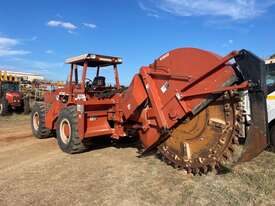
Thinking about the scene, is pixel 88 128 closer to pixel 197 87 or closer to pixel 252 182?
pixel 197 87

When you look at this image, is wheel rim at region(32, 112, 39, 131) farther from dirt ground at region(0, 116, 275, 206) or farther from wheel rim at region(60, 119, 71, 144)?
dirt ground at region(0, 116, 275, 206)

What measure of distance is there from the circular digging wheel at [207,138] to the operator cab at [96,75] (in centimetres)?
262

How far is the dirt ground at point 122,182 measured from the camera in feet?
13.7

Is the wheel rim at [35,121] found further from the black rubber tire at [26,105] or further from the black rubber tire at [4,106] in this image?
the black rubber tire at [4,106]

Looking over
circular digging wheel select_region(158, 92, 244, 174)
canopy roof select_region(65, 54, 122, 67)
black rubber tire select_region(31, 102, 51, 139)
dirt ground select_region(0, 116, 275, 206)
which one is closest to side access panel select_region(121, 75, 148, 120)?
circular digging wheel select_region(158, 92, 244, 174)

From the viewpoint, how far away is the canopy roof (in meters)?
7.41

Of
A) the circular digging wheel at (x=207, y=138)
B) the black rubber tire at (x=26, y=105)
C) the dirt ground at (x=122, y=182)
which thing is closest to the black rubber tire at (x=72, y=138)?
the dirt ground at (x=122, y=182)

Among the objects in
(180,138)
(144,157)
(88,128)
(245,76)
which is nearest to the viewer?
(245,76)

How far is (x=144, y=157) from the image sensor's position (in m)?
6.38

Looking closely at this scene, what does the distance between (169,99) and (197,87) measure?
0.53m

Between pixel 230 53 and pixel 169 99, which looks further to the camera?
pixel 169 99

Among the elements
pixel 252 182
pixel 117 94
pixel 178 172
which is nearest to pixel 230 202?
pixel 252 182

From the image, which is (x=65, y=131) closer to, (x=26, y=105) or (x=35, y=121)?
(x=35, y=121)

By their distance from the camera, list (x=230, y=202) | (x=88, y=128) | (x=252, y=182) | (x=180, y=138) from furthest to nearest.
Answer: (x=88, y=128)
(x=180, y=138)
(x=252, y=182)
(x=230, y=202)
